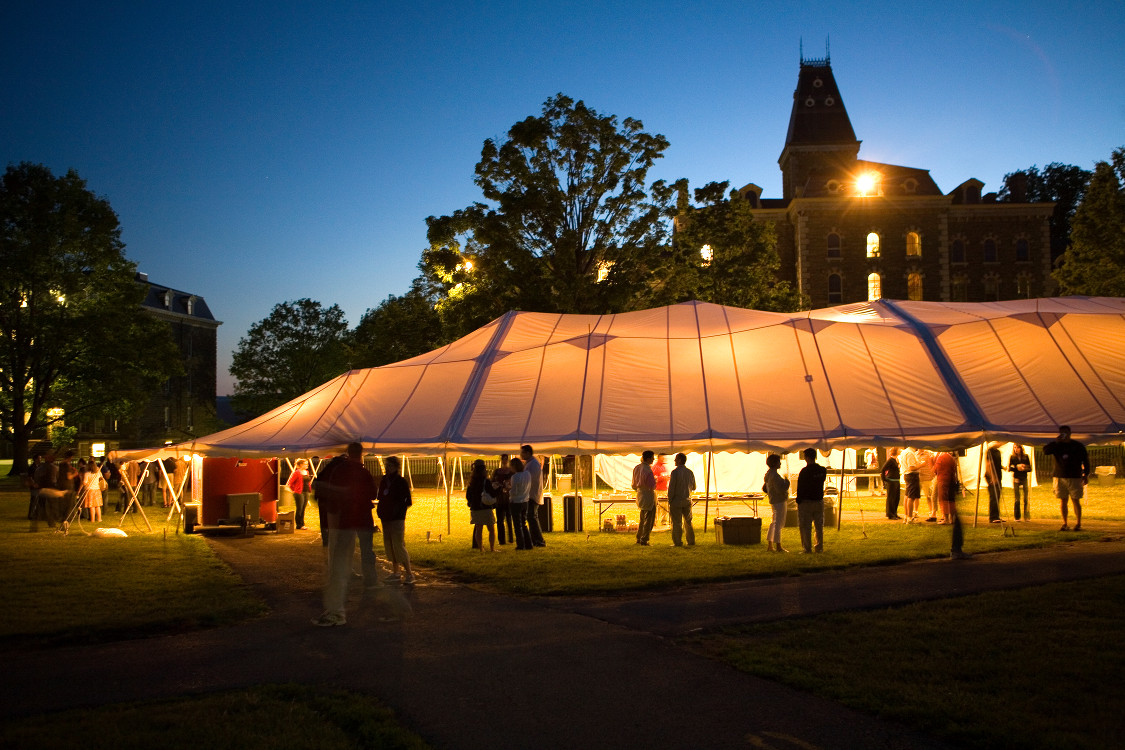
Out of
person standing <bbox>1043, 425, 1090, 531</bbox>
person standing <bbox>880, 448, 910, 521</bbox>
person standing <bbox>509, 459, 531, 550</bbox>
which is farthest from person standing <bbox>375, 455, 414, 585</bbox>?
person standing <bbox>880, 448, 910, 521</bbox>

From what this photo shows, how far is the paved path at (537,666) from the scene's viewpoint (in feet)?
16.6

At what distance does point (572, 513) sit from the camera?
57.2ft

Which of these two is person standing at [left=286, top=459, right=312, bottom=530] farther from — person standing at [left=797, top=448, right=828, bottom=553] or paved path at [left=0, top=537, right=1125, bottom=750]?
person standing at [left=797, top=448, right=828, bottom=553]

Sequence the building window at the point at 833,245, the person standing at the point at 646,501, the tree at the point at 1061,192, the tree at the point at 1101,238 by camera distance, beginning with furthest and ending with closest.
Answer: the tree at the point at 1061,192
the building window at the point at 833,245
the tree at the point at 1101,238
the person standing at the point at 646,501

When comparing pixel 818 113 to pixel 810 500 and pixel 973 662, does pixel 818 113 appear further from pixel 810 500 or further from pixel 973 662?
pixel 973 662

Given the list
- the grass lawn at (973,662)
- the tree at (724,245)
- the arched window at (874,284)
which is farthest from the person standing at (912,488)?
the arched window at (874,284)

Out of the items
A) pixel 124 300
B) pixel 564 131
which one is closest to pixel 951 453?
pixel 564 131

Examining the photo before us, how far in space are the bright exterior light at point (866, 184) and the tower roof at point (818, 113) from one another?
4296 mm

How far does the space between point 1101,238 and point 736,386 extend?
1104 inches

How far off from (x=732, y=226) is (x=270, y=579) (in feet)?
83.8

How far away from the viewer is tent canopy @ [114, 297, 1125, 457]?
607 inches

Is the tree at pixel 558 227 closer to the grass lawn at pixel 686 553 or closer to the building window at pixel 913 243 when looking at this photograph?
the grass lawn at pixel 686 553

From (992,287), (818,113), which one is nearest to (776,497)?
(992,287)

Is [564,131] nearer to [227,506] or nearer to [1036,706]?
[227,506]
